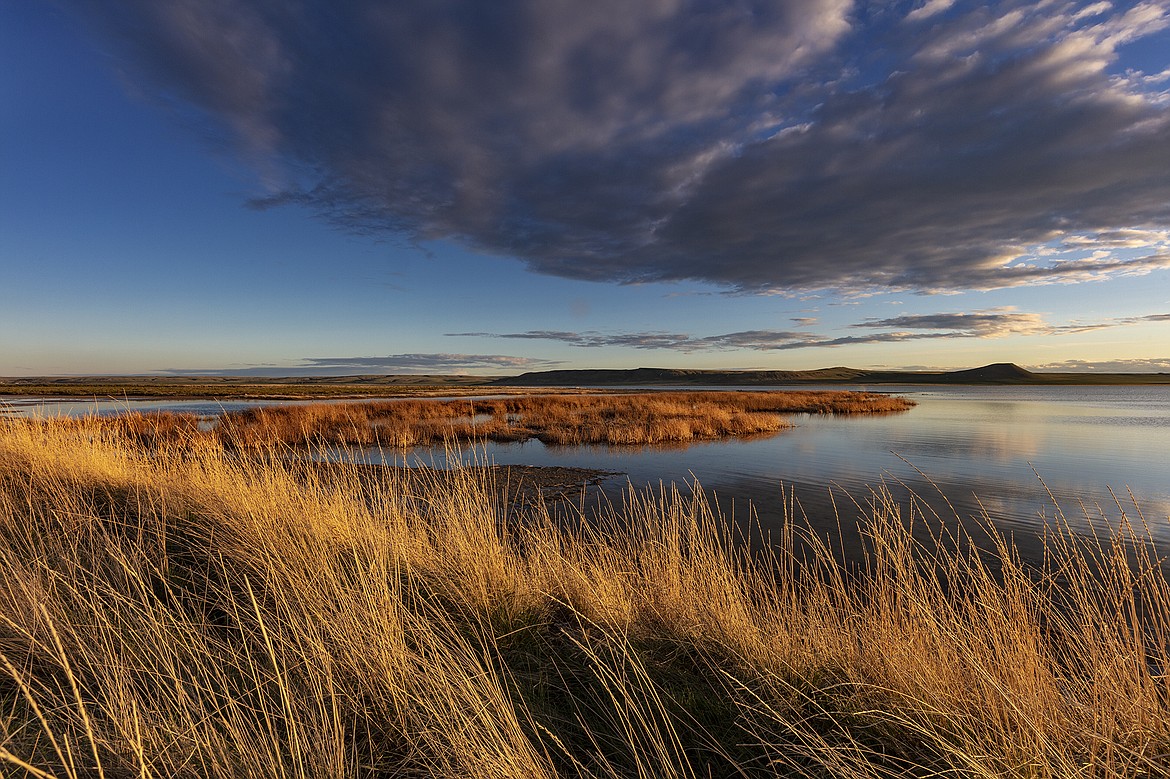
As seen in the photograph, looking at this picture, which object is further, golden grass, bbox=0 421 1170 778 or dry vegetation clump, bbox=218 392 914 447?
dry vegetation clump, bbox=218 392 914 447

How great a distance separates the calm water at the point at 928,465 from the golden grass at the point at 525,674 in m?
3.31

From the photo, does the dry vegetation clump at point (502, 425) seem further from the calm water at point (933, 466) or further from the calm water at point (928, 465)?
the calm water at point (933, 466)

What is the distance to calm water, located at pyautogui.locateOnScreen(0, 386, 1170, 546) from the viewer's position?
40.8 feet

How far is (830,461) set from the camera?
19.1 metres

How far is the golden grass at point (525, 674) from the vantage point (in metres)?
2.55

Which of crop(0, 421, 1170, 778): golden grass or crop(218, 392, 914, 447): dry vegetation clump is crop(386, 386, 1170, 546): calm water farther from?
crop(0, 421, 1170, 778): golden grass

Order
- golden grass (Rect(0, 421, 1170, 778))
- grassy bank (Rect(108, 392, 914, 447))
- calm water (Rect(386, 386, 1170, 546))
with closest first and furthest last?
golden grass (Rect(0, 421, 1170, 778)), calm water (Rect(386, 386, 1170, 546)), grassy bank (Rect(108, 392, 914, 447))

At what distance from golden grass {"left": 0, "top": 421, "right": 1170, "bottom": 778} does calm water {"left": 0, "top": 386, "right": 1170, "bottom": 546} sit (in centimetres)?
331

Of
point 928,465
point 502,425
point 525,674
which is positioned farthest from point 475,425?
point 525,674

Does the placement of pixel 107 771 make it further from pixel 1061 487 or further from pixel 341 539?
pixel 1061 487

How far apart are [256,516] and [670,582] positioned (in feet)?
15.5

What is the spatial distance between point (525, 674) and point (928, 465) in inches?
735

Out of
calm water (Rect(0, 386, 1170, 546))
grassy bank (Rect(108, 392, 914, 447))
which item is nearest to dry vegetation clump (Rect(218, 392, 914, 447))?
grassy bank (Rect(108, 392, 914, 447))

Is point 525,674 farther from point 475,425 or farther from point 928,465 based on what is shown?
point 475,425
